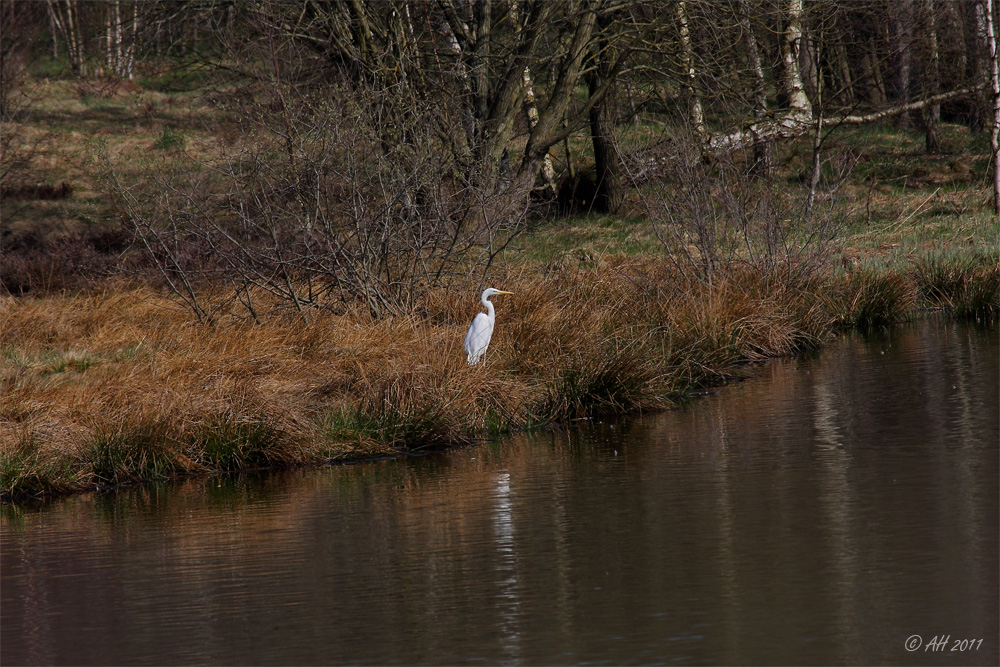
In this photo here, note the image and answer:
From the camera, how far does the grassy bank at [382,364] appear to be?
9688mm

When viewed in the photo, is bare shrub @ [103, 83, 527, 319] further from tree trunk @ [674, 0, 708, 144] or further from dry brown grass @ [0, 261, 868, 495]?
tree trunk @ [674, 0, 708, 144]

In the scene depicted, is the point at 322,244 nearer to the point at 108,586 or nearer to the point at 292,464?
the point at 292,464

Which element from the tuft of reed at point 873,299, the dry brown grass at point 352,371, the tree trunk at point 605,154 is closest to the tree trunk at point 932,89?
the tree trunk at point 605,154

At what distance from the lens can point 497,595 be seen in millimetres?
5898

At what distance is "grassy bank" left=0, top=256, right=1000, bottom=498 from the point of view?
9.69 meters

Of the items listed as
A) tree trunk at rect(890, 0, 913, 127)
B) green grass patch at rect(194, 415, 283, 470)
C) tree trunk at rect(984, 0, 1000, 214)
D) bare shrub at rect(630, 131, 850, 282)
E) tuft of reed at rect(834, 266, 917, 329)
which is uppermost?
tree trunk at rect(890, 0, 913, 127)

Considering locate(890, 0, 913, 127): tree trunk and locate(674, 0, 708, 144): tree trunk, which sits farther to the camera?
locate(890, 0, 913, 127): tree trunk

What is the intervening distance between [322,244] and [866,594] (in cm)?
936

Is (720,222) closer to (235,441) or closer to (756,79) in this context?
(235,441)

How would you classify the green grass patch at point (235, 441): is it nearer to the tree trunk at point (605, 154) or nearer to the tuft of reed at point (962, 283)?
the tuft of reed at point (962, 283)

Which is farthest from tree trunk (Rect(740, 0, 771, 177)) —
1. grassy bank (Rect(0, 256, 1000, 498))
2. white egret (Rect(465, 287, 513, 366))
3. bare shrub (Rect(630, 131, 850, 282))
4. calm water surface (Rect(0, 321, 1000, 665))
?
calm water surface (Rect(0, 321, 1000, 665))

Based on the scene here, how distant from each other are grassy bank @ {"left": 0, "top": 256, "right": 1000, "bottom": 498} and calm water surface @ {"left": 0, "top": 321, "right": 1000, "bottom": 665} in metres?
0.40

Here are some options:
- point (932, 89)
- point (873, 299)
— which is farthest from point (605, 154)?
point (873, 299)

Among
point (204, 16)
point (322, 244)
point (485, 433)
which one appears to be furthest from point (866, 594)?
point (204, 16)
